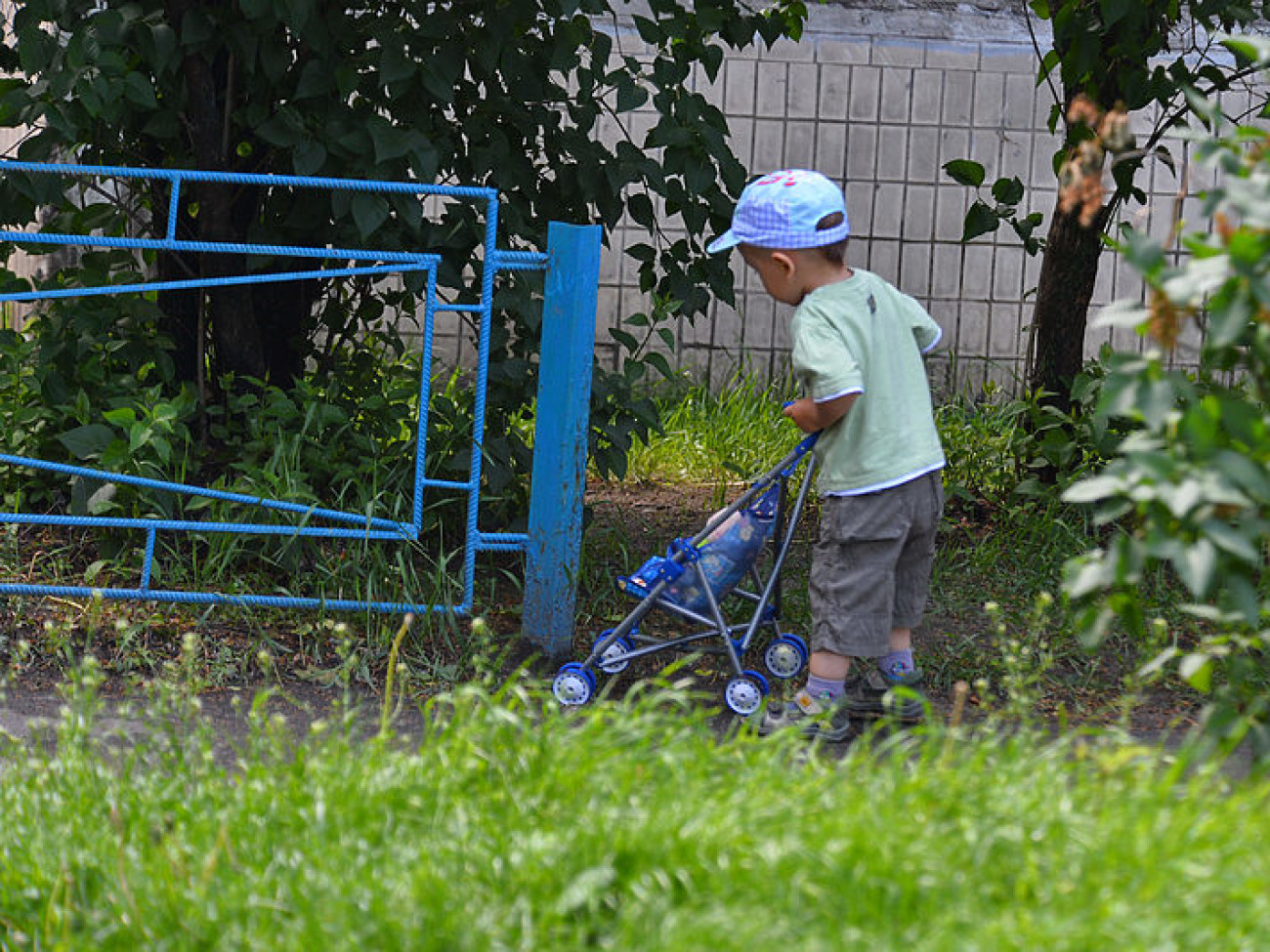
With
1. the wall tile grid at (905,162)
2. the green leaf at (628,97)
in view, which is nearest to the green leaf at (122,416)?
the green leaf at (628,97)

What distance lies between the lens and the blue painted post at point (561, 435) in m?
4.19

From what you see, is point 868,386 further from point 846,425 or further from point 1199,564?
point 1199,564

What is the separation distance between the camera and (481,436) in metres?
4.29

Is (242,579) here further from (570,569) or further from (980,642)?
(980,642)

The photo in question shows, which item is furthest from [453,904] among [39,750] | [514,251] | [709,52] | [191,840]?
[709,52]

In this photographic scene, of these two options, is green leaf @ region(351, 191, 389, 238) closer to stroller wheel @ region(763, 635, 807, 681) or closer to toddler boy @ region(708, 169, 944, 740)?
toddler boy @ region(708, 169, 944, 740)

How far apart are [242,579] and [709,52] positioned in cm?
207

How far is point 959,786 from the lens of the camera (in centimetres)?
252

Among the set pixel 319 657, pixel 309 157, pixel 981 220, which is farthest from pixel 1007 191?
pixel 319 657

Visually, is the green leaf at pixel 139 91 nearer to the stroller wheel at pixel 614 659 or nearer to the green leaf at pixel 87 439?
the green leaf at pixel 87 439

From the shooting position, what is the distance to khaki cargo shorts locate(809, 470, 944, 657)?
12.2 feet

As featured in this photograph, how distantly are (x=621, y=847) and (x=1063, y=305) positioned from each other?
12.5ft

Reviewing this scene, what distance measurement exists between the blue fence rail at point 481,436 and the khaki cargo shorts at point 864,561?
766mm

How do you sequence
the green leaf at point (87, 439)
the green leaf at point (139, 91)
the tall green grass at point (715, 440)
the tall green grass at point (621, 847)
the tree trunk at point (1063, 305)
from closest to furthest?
the tall green grass at point (621, 847)
the green leaf at point (139, 91)
the green leaf at point (87, 439)
the tree trunk at point (1063, 305)
the tall green grass at point (715, 440)
